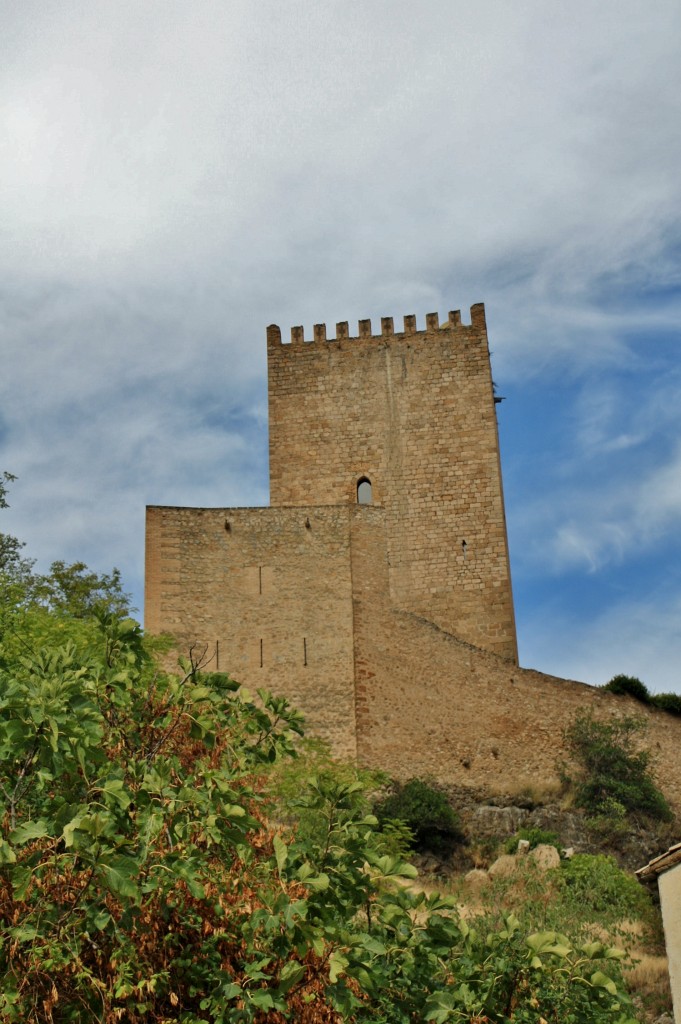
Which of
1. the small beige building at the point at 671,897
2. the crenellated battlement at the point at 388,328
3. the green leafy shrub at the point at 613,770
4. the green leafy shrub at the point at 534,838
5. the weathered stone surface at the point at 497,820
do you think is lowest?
the small beige building at the point at 671,897

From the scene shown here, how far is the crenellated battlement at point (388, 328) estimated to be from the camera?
103 ft

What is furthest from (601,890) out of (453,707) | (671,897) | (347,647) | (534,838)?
(347,647)

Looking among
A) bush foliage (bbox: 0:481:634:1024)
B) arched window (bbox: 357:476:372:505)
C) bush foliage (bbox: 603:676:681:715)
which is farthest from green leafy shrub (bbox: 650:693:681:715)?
bush foliage (bbox: 0:481:634:1024)

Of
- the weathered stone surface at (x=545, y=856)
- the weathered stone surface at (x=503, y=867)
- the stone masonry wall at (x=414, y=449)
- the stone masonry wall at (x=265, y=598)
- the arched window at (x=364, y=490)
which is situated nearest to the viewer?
the weathered stone surface at (x=503, y=867)

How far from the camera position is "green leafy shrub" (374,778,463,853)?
21109mm

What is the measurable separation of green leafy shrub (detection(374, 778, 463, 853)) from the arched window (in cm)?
970

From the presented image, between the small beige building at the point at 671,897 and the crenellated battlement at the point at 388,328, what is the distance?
19.2 m

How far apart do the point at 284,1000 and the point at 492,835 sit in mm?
16509

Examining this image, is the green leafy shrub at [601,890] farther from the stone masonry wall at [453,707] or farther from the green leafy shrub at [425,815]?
the stone masonry wall at [453,707]

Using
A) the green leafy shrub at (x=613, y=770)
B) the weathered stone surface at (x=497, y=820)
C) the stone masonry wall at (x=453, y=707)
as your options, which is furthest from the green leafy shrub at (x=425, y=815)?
the green leafy shrub at (x=613, y=770)

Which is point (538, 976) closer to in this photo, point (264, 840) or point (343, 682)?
point (264, 840)

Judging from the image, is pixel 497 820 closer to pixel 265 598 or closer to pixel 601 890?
pixel 601 890

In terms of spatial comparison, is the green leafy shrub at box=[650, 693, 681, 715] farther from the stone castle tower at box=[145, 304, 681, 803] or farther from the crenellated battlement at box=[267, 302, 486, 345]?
the crenellated battlement at box=[267, 302, 486, 345]

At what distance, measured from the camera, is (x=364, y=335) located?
104ft
